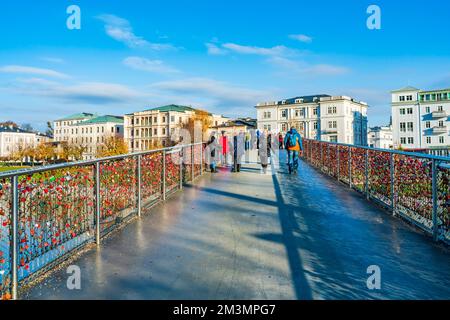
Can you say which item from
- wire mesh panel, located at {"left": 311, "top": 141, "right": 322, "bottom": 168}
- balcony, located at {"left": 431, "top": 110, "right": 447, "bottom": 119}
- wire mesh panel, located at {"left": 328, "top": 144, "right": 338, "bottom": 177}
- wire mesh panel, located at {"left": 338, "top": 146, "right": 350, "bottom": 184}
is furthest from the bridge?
balcony, located at {"left": 431, "top": 110, "right": 447, "bottom": 119}

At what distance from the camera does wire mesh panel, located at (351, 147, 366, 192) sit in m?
8.89

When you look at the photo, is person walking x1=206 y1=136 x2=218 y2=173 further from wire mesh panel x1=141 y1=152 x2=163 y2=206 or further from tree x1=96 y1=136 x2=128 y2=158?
tree x1=96 y1=136 x2=128 y2=158

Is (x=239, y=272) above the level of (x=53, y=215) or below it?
below

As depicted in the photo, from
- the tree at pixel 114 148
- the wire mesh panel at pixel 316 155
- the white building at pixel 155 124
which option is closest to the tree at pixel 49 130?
the white building at pixel 155 124

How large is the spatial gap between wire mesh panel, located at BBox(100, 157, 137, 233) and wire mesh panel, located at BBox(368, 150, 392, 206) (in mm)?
5263

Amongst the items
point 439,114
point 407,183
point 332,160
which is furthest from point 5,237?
point 439,114

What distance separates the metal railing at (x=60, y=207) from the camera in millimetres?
3514

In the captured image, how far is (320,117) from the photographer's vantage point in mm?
84000

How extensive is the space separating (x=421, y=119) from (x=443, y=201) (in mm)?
83034

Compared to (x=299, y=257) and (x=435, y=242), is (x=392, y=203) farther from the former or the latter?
(x=299, y=257)

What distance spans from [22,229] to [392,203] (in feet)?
20.9
